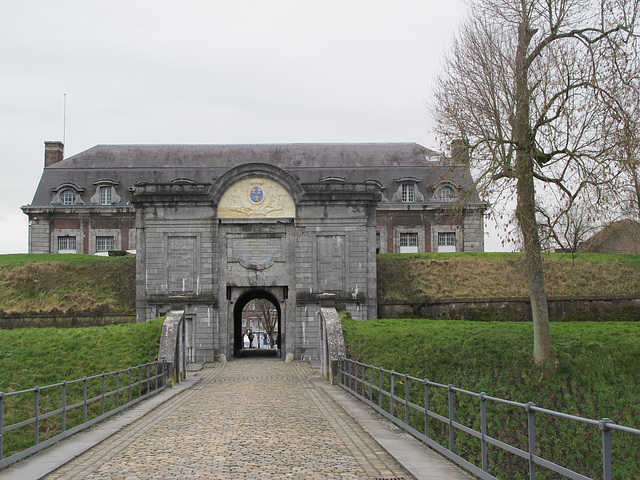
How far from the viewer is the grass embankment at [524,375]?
1467 cm

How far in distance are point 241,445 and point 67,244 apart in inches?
1375

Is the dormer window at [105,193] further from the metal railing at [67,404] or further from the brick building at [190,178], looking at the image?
the metal railing at [67,404]

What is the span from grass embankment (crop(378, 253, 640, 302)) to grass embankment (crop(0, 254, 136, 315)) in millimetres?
11831

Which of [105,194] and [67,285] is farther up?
[105,194]

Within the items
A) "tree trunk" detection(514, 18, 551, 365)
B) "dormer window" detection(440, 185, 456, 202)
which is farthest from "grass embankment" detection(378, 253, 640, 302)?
"tree trunk" detection(514, 18, 551, 365)

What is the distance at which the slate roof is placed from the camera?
140 ft

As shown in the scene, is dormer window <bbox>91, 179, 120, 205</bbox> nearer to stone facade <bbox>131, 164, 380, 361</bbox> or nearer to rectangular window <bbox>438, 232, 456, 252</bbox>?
stone facade <bbox>131, 164, 380, 361</bbox>

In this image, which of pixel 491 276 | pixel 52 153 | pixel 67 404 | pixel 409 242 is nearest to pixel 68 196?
pixel 52 153

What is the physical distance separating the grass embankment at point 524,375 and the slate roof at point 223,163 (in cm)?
2030

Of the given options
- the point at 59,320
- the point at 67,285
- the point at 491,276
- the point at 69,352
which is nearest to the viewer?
the point at 69,352

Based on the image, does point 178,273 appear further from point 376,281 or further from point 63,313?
point 376,281

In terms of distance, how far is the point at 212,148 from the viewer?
45.3 metres

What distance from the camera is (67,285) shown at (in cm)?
3180

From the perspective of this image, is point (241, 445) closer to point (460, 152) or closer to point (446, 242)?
point (460, 152)
